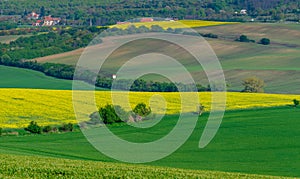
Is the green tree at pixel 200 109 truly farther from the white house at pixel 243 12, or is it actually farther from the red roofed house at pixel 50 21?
the red roofed house at pixel 50 21

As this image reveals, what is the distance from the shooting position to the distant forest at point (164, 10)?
400 feet

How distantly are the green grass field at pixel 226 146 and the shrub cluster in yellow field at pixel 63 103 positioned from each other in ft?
11.7

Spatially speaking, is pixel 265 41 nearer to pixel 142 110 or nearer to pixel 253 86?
pixel 253 86

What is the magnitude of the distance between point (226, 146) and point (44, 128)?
922 cm

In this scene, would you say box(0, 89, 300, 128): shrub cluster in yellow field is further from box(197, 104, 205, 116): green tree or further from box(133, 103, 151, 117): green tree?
box(133, 103, 151, 117): green tree

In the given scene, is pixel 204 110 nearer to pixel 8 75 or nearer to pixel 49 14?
pixel 8 75

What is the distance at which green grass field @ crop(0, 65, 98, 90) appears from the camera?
208 feet

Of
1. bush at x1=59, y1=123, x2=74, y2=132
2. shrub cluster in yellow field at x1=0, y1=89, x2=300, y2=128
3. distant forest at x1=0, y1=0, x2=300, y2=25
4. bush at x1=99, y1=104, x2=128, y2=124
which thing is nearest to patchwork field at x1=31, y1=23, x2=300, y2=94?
shrub cluster in yellow field at x1=0, y1=89, x2=300, y2=128

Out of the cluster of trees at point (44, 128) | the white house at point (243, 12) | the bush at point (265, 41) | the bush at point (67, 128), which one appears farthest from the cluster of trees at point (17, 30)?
the bush at point (67, 128)

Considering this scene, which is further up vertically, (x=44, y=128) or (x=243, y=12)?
(x=44, y=128)

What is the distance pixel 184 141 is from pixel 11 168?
1500 cm

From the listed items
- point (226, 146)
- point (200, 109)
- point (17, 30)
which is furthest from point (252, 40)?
point (226, 146)

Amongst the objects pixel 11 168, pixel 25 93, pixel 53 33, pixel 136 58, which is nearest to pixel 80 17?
pixel 53 33

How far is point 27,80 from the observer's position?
225ft
